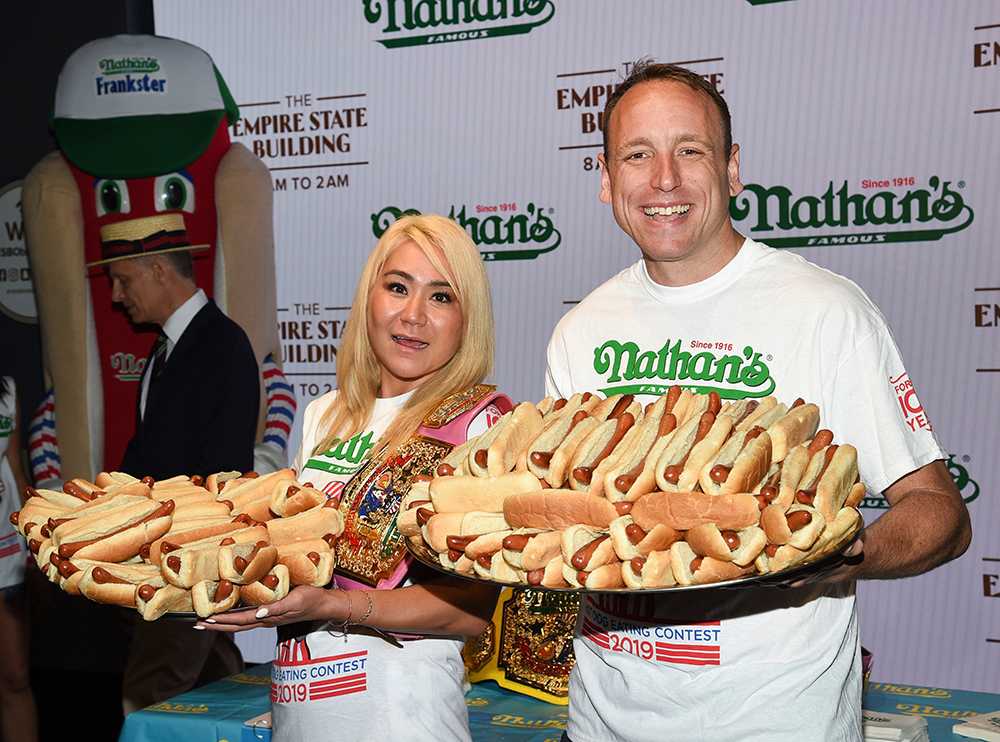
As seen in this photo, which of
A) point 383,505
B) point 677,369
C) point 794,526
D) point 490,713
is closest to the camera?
point 794,526

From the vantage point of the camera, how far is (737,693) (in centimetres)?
138

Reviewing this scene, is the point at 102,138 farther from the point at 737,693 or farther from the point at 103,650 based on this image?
the point at 737,693

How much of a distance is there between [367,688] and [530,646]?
864 millimetres

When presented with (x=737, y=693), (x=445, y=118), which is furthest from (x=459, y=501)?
(x=445, y=118)

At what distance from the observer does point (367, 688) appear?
1.64m

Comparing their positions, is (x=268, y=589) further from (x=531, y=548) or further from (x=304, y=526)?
(x=531, y=548)

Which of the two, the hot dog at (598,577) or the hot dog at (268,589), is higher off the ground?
the hot dog at (598,577)

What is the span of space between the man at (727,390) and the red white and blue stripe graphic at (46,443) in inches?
120

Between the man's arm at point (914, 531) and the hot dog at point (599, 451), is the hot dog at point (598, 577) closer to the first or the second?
the hot dog at point (599, 451)

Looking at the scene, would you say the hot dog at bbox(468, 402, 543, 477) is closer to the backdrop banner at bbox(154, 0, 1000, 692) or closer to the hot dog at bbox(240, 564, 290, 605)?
the hot dog at bbox(240, 564, 290, 605)

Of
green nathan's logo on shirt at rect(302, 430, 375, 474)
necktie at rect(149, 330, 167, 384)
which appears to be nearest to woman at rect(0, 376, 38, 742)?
necktie at rect(149, 330, 167, 384)

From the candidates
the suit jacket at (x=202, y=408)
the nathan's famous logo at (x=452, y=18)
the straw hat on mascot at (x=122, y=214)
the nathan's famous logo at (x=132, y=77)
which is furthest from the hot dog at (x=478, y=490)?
the nathan's famous logo at (x=132, y=77)

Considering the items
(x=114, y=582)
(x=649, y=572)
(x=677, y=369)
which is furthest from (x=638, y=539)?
(x=114, y=582)

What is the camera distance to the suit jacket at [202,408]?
3549mm
